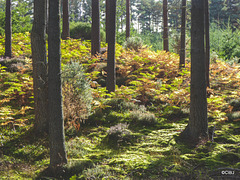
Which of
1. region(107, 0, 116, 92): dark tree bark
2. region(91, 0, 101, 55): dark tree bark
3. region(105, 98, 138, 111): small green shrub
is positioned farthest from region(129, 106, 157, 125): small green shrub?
region(91, 0, 101, 55): dark tree bark

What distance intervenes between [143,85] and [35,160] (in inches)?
230

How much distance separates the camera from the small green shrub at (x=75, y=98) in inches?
252

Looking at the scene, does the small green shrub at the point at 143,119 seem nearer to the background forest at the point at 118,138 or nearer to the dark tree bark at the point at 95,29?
the background forest at the point at 118,138

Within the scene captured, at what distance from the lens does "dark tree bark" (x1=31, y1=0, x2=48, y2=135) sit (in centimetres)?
590

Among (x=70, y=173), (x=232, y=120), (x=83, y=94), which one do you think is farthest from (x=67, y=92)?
(x=232, y=120)

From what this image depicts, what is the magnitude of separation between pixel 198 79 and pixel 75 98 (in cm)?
378

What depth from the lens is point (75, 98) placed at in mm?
6586

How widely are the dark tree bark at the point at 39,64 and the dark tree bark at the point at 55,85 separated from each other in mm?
1741

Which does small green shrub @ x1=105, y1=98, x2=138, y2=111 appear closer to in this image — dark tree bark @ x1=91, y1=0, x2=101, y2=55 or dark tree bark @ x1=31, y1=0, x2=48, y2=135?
dark tree bark @ x1=31, y1=0, x2=48, y2=135

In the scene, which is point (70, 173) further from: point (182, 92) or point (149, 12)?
point (149, 12)

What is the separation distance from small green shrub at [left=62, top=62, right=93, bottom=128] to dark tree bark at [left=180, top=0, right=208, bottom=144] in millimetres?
3333

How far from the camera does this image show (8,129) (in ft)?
20.9

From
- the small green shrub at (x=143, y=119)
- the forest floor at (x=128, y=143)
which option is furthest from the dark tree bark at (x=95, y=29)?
the small green shrub at (x=143, y=119)

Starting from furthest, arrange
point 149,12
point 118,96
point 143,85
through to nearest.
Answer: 1. point 149,12
2. point 143,85
3. point 118,96
